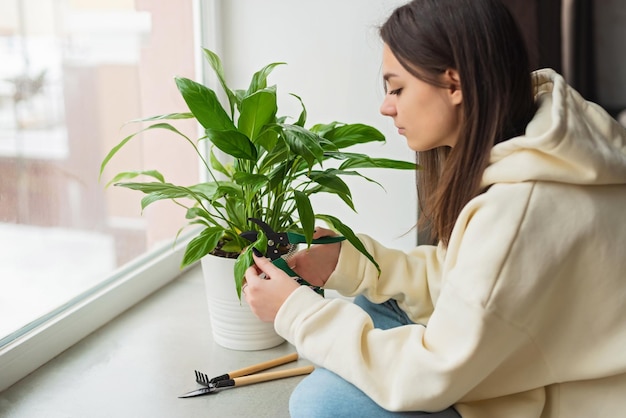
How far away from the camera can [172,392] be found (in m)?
1.27

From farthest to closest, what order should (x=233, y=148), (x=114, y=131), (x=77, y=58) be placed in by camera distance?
1. (x=114, y=131)
2. (x=77, y=58)
3. (x=233, y=148)

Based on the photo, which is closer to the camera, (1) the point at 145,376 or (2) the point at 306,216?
(2) the point at 306,216

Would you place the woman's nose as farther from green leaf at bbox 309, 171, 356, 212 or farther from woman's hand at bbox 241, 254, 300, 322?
woman's hand at bbox 241, 254, 300, 322

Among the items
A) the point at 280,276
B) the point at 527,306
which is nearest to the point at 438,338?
the point at 527,306

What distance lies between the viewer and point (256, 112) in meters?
1.20

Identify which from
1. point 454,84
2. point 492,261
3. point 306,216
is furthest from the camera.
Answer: point 306,216

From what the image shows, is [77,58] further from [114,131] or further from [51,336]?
[51,336]

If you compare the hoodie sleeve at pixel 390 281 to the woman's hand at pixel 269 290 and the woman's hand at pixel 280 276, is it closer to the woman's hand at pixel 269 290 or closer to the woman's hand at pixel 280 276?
the woman's hand at pixel 280 276

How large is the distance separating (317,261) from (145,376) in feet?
1.22

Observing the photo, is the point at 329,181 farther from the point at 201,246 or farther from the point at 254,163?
the point at 201,246

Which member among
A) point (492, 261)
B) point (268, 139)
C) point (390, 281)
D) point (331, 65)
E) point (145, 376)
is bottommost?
point (145, 376)

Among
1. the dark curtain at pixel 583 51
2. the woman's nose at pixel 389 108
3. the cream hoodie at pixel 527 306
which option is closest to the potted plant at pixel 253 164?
the woman's nose at pixel 389 108

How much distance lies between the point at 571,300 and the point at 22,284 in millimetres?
996

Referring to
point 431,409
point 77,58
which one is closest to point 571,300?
point 431,409
